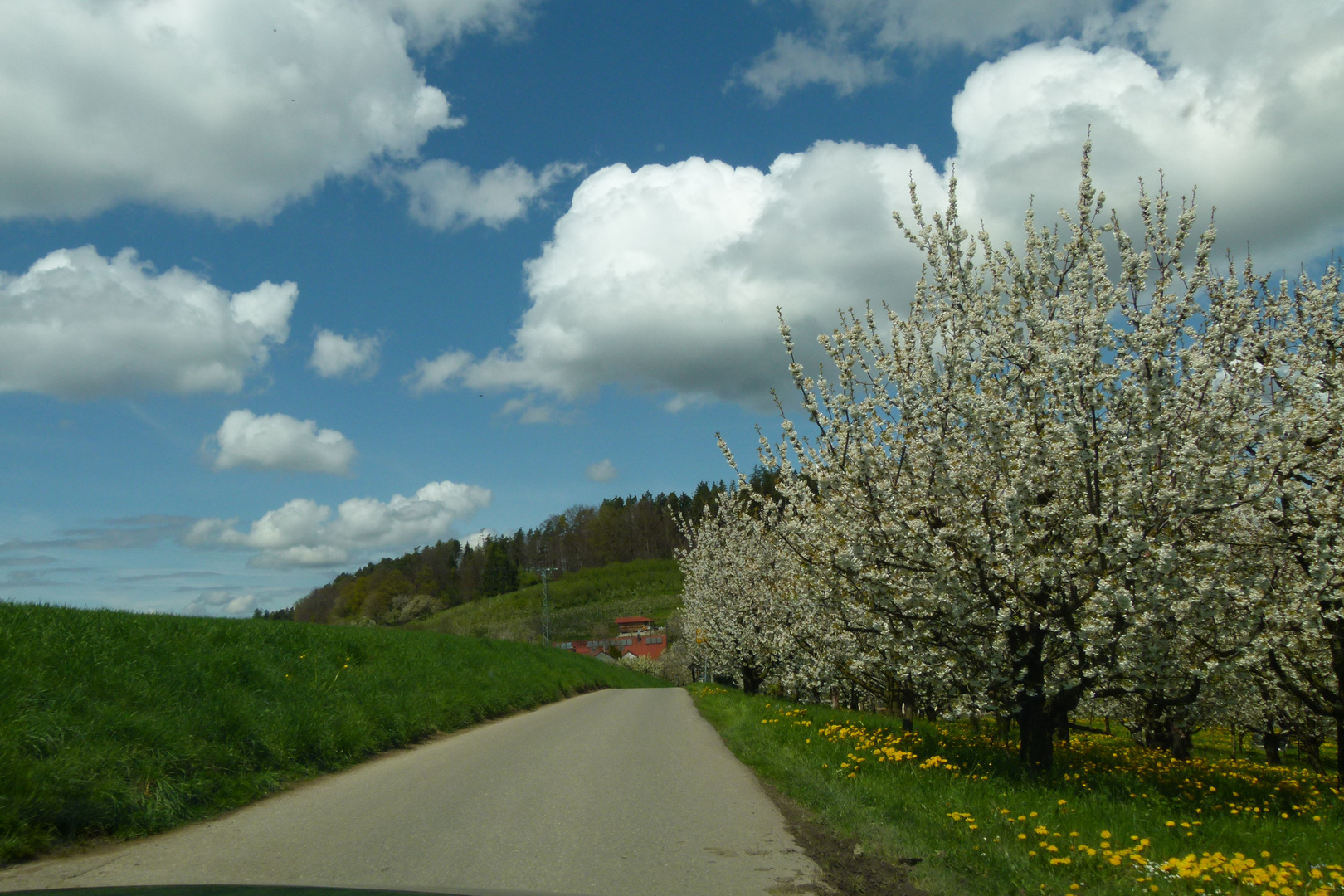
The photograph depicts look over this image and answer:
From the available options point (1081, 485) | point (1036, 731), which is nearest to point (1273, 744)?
point (1036, 731)

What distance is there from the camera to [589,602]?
120 meters

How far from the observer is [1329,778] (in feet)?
36.4

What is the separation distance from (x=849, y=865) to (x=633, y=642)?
262 feet

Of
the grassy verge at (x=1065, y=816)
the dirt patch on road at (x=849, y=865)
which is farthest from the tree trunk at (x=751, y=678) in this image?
the dirt patch on road at (x=849, y=865)

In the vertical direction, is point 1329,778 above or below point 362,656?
below

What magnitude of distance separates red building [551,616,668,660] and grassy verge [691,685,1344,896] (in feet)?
202

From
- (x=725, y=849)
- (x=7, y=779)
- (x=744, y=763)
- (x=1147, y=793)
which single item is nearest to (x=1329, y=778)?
(x=1147, y=793)

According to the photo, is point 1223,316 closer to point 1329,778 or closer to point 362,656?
point 1329,778

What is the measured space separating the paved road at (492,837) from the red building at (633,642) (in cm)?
6128

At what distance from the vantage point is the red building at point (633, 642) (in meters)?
77.8

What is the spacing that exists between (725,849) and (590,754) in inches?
218

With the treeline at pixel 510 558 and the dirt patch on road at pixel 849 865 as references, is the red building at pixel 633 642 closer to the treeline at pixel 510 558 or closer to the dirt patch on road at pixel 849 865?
the treeline at pixel 510 558

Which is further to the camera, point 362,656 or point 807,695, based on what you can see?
point 807,695

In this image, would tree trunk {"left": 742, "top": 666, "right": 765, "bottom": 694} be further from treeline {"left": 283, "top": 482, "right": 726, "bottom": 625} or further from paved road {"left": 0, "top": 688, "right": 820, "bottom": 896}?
treeline {"left": 283, "top": 482, "right": 726, "bottom": 625}
